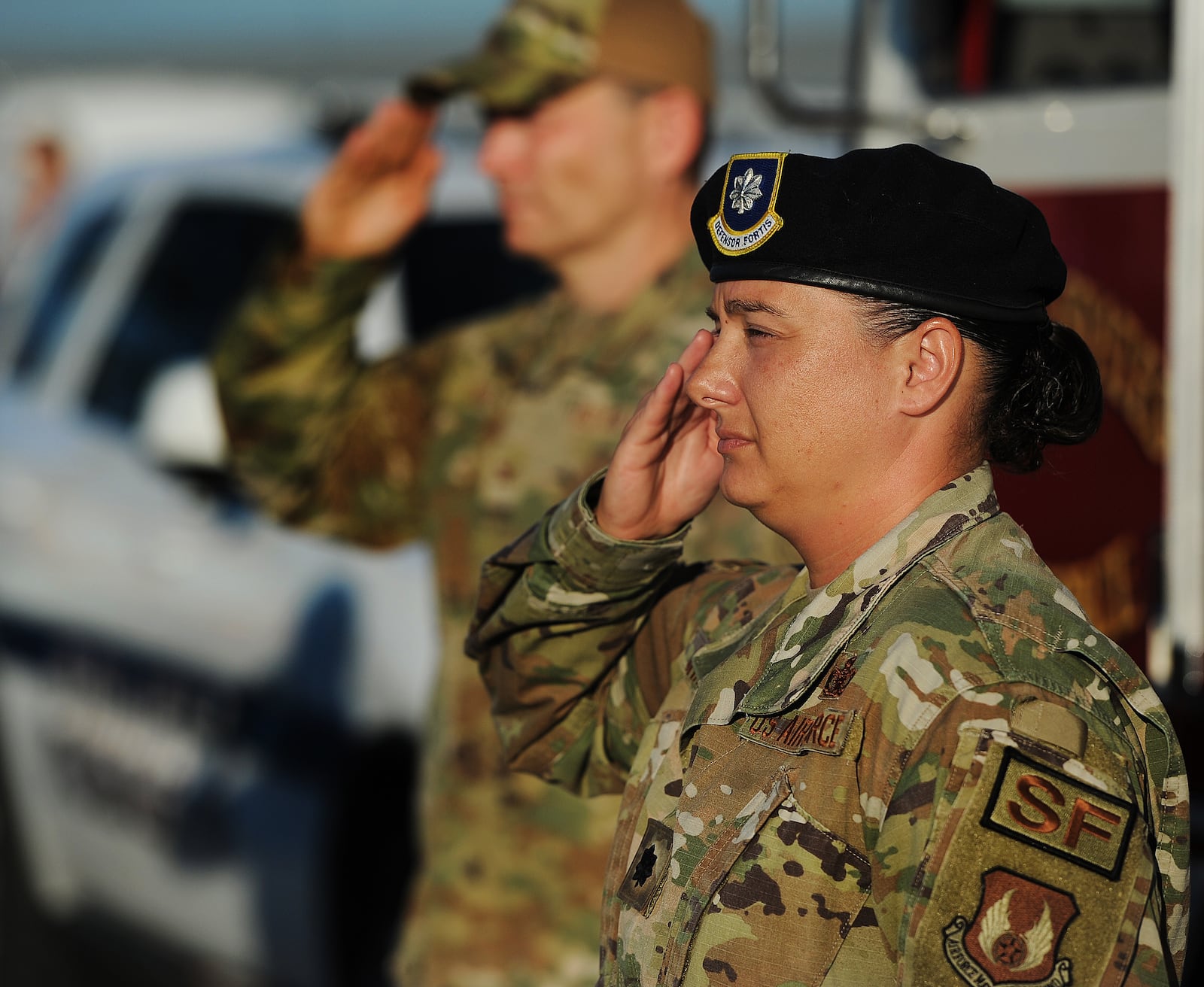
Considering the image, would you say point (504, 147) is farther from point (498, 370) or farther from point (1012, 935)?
point (1012, 935)

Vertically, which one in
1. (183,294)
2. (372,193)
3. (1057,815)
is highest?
(1057,815)

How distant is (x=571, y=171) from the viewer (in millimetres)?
2600

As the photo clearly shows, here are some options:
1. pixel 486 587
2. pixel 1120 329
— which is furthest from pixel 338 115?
pixel 486 587

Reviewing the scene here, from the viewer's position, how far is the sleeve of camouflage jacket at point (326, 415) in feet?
9.13

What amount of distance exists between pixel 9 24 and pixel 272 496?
3970 centimetres

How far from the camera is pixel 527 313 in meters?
2.76

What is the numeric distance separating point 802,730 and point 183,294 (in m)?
3.63

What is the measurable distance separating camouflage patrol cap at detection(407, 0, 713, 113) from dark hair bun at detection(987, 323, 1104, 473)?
Answer: 1.39 metres

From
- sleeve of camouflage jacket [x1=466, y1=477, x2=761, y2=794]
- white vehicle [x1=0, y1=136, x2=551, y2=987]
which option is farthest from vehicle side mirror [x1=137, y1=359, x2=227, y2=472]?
sleeve of camouflage jacket [x1=466, y1=477, x2=761, y2=794]

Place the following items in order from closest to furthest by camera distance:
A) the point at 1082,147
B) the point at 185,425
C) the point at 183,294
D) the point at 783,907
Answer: the point at 783,907 < the point at 1082,147 < the point at 185,425 < the point at 183,294

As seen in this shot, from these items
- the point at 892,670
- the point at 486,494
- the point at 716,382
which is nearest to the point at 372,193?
the point at 486,494

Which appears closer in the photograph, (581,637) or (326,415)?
(581,637)

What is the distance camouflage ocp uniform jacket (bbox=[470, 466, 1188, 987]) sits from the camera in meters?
1.11

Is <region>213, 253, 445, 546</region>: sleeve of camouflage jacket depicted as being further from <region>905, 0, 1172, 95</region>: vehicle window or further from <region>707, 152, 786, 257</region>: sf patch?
<region>707, 152, 786, 257</region>: sf patch
